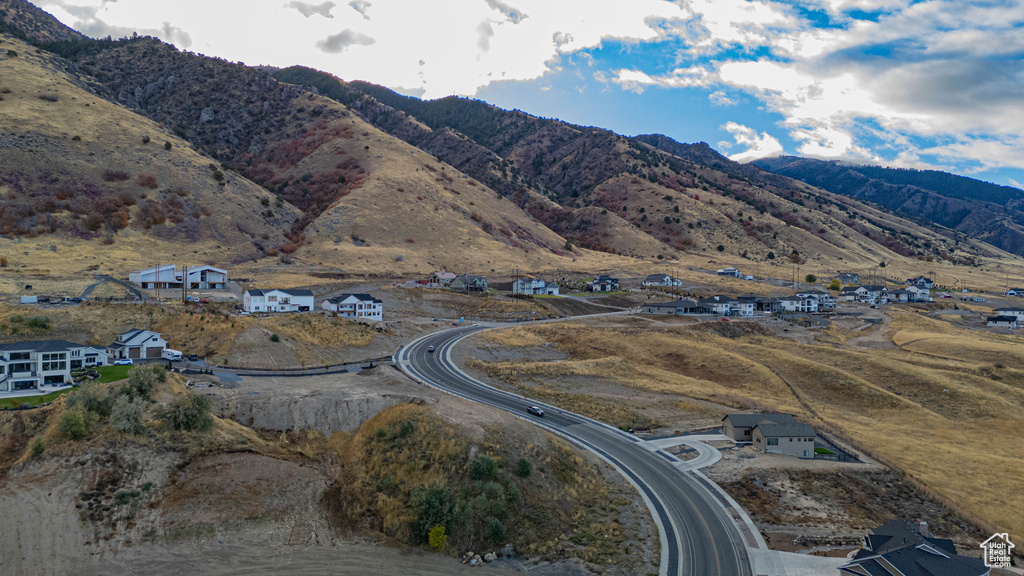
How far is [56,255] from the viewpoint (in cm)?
8869

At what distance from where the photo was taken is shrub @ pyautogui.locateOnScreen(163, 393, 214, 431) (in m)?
33.8

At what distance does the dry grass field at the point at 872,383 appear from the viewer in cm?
4031

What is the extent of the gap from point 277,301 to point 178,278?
23872mm

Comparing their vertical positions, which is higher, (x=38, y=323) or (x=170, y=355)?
(x=38, y=323)

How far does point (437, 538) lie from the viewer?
27719mm

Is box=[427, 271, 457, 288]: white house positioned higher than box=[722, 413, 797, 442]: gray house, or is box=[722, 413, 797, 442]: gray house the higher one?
box=[427, 271, 457, 288]: white house

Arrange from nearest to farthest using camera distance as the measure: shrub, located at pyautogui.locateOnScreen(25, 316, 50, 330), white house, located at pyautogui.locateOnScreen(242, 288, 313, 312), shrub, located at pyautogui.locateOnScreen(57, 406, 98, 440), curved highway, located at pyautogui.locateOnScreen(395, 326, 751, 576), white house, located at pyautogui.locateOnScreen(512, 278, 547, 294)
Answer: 1. curved highway, located at pyautogui.locateOnScreen(395, 326, 751, 576)
2. shrub, located at pyautogui.locateOnScreen(57, 406, 98, 440)
3. shrub, located at pyautogui.locateOnScreen(25, 316, 50, 330)
4. white house, located at pyautogui.locateOnScreen(242, 288, 313, 312)
5. white house, located at pyautogui.locateOnScreen(512, 278, 547, 294)

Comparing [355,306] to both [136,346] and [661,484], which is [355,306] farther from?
[661,484]

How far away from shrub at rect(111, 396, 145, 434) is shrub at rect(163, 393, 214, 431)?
55.1 inches

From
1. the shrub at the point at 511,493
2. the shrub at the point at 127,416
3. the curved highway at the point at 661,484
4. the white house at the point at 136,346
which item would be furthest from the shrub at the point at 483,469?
the white house at the point at 136,346

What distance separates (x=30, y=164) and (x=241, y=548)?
118 metres

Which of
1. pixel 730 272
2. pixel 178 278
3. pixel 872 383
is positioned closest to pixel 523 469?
pixel 872 383

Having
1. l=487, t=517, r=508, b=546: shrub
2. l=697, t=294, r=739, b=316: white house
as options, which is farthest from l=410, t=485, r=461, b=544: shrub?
l=697, t=294, r=739, b=316: white house

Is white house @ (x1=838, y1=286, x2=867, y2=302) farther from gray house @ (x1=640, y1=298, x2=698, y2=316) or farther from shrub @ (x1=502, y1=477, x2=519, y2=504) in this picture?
shrub @ (x1=502, y1=477, x2=519, y2=504)
